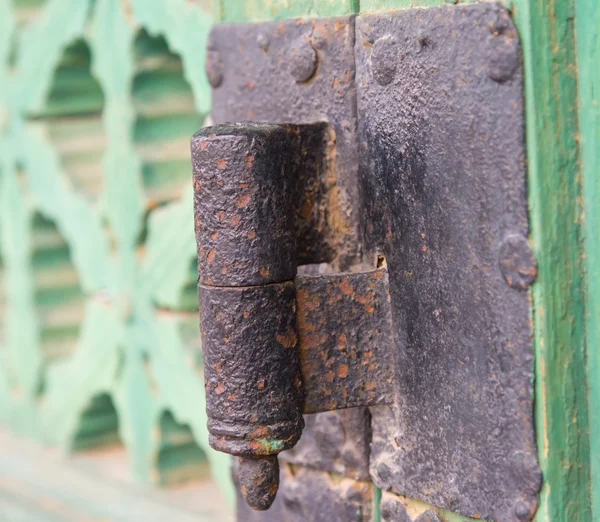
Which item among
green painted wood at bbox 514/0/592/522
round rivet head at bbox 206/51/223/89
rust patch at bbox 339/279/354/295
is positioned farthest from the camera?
round rivet head at bbox 206/51/223/89

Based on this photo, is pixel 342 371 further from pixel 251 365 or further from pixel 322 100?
pixel 322 100

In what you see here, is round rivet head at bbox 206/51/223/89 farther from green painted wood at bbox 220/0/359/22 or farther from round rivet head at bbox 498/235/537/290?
round rivet head at bbox 498/235/537/290

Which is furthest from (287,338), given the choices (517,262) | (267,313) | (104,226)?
(104,226)

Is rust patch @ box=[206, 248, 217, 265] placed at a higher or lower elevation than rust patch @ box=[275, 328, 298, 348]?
higher

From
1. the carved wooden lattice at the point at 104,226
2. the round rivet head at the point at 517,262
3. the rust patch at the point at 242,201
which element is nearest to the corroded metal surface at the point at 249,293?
the rust patch at the point at 242,201

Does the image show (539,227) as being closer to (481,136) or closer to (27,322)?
(481,136)

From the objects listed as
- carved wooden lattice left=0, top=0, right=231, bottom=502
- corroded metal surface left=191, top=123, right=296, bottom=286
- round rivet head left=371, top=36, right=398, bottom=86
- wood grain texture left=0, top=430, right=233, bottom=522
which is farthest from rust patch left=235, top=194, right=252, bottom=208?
wood grain texture left=0, top=430, right=233, bottom=522

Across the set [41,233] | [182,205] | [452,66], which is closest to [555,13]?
[452,66]
